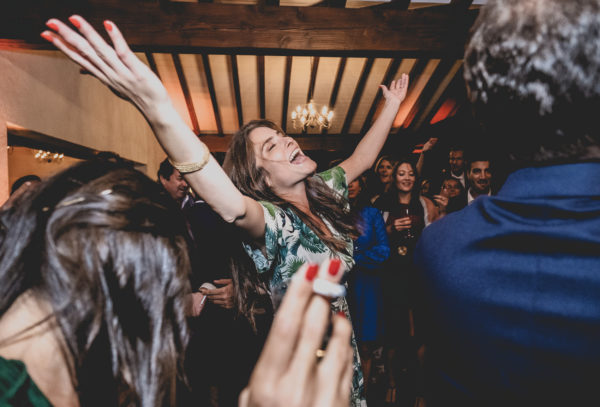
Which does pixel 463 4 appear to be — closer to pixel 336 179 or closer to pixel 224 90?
pixel 336 179

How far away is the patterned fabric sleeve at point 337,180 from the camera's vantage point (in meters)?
1.91

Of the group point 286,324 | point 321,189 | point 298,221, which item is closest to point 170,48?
point 321,189

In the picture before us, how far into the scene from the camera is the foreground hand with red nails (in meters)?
0.42

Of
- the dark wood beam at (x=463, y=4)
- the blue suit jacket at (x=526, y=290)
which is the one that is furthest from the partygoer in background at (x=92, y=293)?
the dark wood beam at (x=463, y=4)

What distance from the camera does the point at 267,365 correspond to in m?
0.43

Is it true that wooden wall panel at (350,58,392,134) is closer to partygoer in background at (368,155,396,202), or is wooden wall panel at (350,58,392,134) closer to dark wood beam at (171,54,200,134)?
partygoer in background at (368,155,396,202)

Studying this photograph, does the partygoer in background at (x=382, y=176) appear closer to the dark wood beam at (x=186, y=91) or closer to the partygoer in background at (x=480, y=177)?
the partygoer in background at (x=480, y=177)

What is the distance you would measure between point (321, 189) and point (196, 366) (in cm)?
182

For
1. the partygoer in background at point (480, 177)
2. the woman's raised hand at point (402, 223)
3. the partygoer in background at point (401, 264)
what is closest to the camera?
the woman's raised hand at point (402, 223)

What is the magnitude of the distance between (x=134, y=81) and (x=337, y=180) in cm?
129

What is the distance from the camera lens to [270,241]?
1.29 metres

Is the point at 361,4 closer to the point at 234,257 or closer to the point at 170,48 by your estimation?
the point at 170,48

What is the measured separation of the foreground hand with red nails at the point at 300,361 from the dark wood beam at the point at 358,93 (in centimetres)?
750

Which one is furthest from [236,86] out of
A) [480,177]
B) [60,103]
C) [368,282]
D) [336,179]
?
[336,179]
